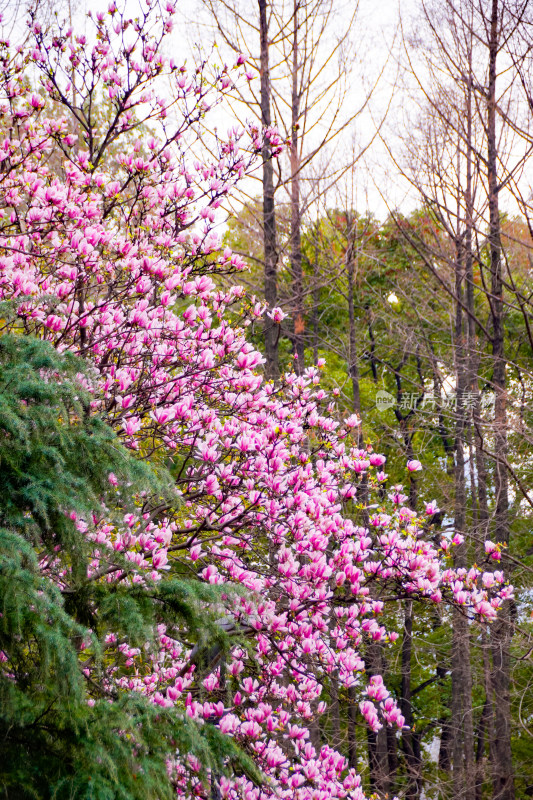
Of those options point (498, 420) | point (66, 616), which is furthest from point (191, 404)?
point (498, 420)

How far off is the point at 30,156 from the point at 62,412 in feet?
9.39

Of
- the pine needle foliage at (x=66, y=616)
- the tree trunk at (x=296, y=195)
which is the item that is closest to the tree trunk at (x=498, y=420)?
the tree trunk at (x=296, y=195)

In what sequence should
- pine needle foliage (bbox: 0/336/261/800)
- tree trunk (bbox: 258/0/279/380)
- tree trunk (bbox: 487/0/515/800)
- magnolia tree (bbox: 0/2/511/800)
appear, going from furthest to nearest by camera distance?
1. tree trunk (bbox: 258/0/279/380)
2. tree trunk (bbox: 487/0/515/800)
3. magnolia tree (bbox: 0/2/511/800)
4. pine needle foliage (bbox: 0/336/261/800)

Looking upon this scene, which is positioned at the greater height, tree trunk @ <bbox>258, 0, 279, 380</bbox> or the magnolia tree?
tree trunk @ <bbox>258, 0, 279, 380</bbox>

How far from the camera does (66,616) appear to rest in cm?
277

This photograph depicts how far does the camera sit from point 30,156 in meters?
5.48

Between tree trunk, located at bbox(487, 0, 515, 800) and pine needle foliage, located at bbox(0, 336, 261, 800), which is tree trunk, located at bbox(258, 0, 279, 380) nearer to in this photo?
tree trunk, located at bbox(487, 0, 515, 800)

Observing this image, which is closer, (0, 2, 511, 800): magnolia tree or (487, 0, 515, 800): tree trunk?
(0, 2, 511, 800): magnolia tree

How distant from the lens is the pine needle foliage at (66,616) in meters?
2.69

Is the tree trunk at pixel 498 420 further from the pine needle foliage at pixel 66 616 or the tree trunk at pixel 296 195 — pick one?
the pine needle foliage at pixel 66 616

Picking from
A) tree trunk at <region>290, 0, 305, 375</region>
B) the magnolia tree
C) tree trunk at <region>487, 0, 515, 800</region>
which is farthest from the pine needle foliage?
tree trunk at <region>290, 0, 305, 375</region>

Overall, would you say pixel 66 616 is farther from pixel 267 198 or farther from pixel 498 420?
pixel 267 198

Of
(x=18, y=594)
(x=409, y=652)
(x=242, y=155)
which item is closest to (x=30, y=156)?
(x=242, y=155)

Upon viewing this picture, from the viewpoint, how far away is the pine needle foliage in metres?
2.69
